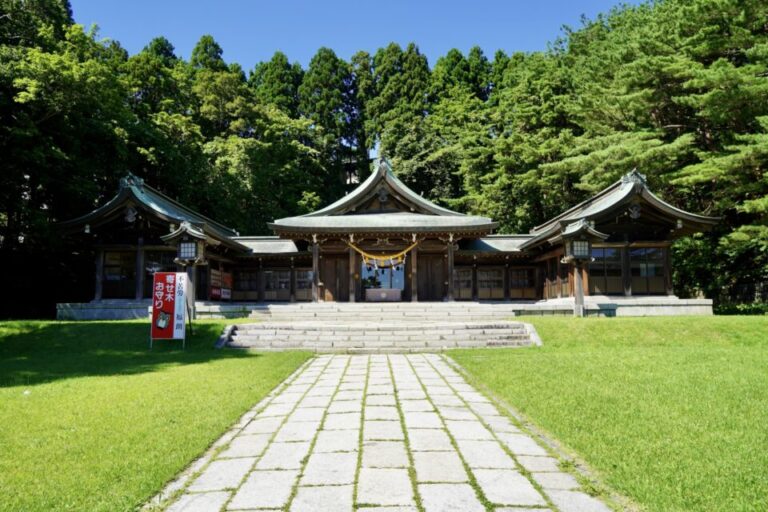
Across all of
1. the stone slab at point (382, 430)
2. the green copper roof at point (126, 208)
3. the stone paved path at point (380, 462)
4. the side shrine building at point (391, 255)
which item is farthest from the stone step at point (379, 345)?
the green copper roof at point (126, 208)

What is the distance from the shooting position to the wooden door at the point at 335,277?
2353 centimetres

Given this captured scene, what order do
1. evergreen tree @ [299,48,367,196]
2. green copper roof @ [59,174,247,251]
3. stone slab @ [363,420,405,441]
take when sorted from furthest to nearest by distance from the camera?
evergreen tree @ [299,48,367,196] → green copper roof @ [59,174,247,251] → stone slab @ [363,420,405,441]

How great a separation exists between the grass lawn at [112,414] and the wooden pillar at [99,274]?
29.1 feet

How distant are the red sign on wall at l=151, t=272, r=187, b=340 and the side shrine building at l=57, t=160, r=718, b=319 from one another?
4.35 meters

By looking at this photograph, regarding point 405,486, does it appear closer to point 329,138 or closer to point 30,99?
point 30,99

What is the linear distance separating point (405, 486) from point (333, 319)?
1382 centimetres

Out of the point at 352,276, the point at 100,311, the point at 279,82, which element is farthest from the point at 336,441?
the point at 279,82

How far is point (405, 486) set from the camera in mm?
3502

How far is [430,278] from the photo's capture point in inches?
928

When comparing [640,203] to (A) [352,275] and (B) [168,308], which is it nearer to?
(A) [352,275]

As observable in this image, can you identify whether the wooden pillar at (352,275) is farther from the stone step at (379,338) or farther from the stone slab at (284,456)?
the stone slab at (284,456)

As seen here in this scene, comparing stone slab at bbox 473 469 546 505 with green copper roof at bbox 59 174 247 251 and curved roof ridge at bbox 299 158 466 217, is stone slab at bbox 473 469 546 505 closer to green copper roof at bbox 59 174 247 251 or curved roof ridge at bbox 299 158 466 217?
green copper roof at bbox 59 174 247 251

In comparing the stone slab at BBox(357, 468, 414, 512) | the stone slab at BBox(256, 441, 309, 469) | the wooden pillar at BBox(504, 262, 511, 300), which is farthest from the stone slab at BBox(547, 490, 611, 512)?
the wooden pillar at BBox(504, 262, 511, 300)

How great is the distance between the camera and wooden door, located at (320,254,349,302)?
77.2ft
